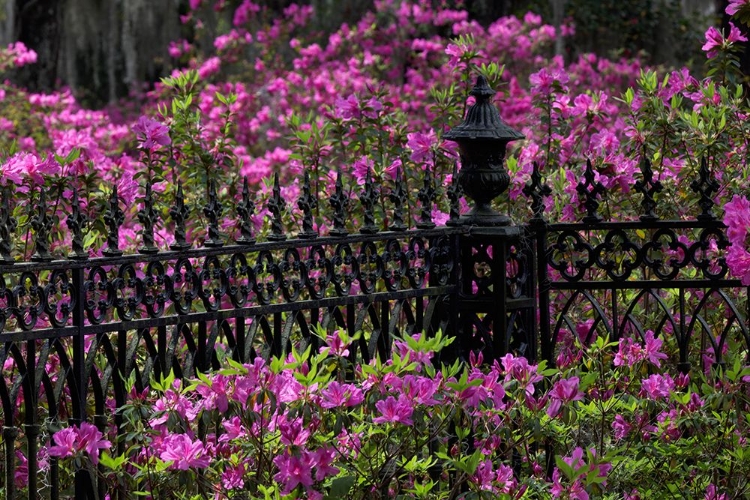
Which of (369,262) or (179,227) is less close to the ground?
(179,227)

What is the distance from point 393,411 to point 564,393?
22.9 inches

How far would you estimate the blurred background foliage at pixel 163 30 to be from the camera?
15.1 m

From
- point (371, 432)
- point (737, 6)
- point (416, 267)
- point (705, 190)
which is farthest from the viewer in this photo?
point (737, 6)

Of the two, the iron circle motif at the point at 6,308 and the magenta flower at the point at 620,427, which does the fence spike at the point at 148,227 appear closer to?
the iron circle motif at the point at 6,308

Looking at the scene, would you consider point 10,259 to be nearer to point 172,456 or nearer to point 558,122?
point 172,456

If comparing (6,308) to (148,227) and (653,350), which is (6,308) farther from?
(653,350)

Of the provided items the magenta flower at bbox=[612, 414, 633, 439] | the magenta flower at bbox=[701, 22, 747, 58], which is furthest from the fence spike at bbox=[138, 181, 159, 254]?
the magenta flower at bbox=[701, 22, 747, 58]

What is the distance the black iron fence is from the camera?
3236 mm

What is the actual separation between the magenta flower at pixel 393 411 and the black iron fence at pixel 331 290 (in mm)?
386

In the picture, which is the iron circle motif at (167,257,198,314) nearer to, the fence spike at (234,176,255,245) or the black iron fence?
the black iron fence

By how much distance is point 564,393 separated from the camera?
343 cm

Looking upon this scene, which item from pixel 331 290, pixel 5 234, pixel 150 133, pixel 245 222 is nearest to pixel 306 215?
pixel 245 222

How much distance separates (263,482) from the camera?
3178mm

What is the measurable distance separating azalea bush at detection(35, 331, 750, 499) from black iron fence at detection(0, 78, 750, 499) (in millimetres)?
176
